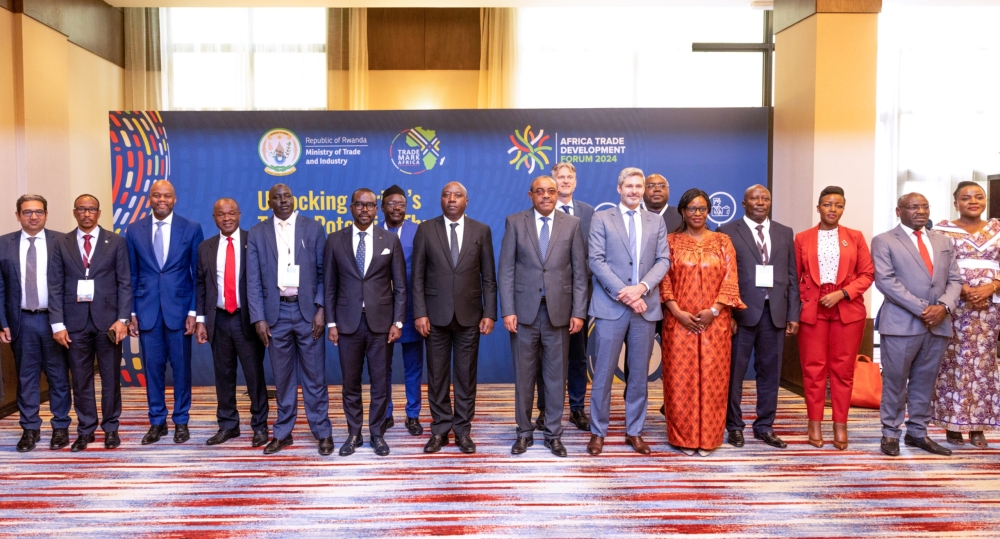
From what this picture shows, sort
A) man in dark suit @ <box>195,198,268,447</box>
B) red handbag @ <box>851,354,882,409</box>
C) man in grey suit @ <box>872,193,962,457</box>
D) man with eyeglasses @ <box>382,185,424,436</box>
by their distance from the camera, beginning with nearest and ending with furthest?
man in grey suit @ <box>872,193,962,457</box>
man in dark suit @ <box>195,198,268,447</box>
man with eyeglasses @ <box>382,185,424,436</box>
red handbag @ <box>851,354,882,409</box>

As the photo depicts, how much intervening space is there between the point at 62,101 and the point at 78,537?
→ 476cm

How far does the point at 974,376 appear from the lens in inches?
183

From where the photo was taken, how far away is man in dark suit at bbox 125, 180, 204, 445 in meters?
4.71

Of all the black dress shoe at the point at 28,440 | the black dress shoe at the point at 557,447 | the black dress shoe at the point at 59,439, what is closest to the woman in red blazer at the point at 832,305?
the black dress shoe at the point at 557,447

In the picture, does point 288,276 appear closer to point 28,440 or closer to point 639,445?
point 28,440

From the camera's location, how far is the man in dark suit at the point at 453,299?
4410mm

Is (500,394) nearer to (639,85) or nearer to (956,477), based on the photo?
(956,477)

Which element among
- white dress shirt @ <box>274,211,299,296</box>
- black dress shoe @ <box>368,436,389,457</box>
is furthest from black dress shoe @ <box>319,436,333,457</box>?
white dress shirt @ <box>274,211,299,296</box>

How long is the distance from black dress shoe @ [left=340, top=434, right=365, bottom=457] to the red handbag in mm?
3912

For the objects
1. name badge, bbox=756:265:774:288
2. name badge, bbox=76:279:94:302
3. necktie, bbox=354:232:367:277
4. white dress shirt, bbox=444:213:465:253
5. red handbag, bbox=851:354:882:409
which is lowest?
red handbag, bbox=851:354:882:409

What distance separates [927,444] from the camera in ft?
15.0

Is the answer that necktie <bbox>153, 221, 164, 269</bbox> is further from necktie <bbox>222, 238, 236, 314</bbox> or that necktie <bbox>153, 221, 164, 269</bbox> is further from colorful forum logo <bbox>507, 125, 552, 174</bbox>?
colorful forum logo <bbox>507, 125, 552, 174</bbox>

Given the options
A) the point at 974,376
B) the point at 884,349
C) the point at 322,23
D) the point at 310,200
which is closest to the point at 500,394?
the point at 310,200

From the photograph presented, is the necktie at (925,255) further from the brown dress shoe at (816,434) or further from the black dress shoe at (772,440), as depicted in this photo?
the black dress shoe at (772,440)
